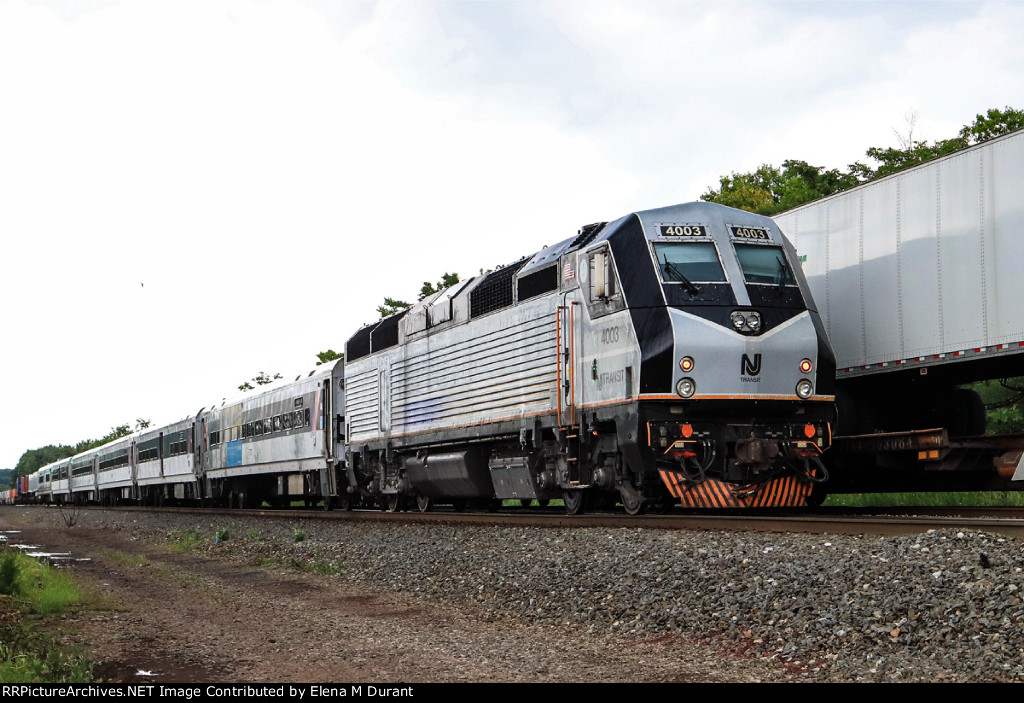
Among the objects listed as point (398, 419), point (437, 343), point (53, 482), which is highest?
point (437, 343)

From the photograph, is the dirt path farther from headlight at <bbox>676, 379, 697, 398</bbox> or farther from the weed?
headlight at <bbox>676, 379, 697, 398</bbox>

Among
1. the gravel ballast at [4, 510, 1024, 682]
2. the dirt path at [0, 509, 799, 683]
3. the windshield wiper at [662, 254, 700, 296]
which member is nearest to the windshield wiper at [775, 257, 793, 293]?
the windshield wiper at [662, 254, 700, 296]

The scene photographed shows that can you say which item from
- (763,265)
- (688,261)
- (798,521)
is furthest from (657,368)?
(798,521)

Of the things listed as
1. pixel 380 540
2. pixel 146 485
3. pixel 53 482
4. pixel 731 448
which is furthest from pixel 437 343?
pixel 53 482

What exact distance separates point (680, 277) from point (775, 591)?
5629mm

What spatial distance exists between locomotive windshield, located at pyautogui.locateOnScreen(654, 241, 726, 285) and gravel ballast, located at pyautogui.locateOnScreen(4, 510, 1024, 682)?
3.31m

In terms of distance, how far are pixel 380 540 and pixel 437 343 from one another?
4.07 metres

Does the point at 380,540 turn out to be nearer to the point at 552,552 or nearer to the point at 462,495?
the point at 462,495

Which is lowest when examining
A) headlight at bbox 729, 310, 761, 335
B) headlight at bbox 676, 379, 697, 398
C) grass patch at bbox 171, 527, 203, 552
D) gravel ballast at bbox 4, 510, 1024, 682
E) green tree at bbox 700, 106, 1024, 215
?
grass patch at bbox 171, 527, 203, 552

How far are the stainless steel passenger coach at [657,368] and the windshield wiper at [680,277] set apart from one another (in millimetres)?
19

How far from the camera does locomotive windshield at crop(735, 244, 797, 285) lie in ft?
42.2

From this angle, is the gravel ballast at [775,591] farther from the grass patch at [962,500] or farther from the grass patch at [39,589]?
the grass patch at [962,500]

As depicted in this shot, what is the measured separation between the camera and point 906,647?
632 cm
